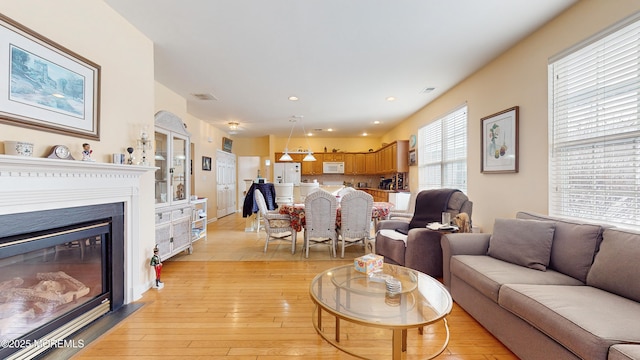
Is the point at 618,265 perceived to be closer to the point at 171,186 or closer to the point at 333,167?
the point at 171,186

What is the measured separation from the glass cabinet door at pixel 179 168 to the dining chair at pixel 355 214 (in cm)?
238

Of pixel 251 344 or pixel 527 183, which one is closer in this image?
pixel 251 344

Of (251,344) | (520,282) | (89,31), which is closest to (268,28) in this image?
(89,31)

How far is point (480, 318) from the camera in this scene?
2115 mm

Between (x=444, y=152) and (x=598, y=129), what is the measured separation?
262 cm

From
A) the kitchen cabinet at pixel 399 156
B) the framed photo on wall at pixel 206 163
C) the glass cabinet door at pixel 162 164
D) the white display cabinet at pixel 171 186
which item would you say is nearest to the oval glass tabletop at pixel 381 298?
the white display cabinet at pixel 171 186

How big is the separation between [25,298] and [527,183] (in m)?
4.37

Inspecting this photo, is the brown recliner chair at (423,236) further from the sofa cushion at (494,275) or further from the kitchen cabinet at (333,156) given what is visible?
the kitchen cabinet at (333,156)

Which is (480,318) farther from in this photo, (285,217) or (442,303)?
(285,217)

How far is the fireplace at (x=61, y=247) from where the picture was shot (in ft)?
5.32

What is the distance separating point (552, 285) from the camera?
1809 mm

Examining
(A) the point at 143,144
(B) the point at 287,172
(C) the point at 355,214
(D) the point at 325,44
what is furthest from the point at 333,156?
(A) the point at 143,144

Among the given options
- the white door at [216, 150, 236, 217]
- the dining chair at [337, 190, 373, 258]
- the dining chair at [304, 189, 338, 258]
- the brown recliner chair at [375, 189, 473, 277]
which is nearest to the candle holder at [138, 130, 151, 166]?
the dining chair at [304, 189, 338, 258]

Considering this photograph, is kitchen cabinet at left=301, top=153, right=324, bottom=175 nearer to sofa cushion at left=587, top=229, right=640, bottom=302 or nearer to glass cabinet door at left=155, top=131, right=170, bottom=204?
glass cabinet door at left=155, top=131, right=170, bottom=204
